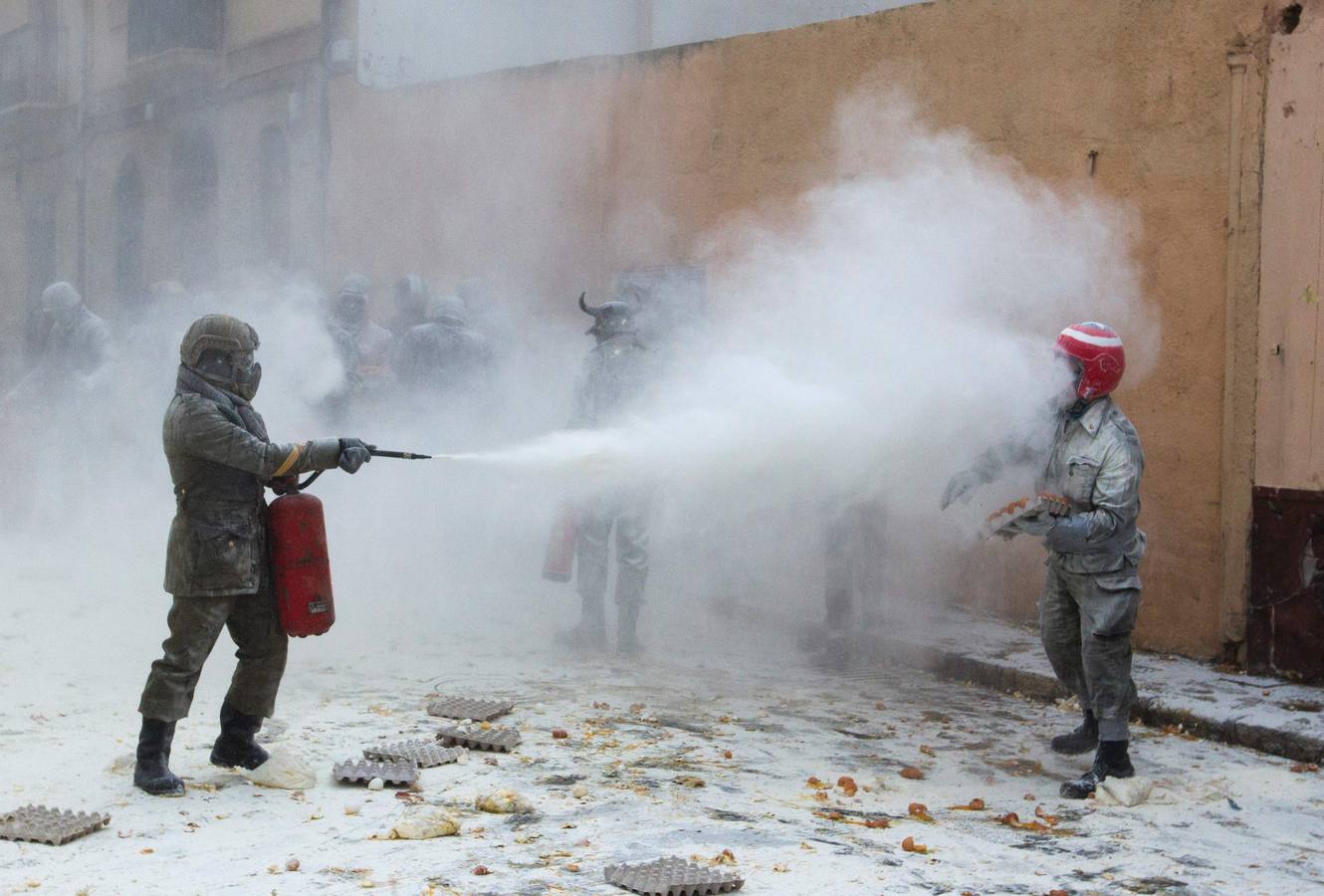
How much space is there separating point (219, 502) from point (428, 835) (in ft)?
4.88

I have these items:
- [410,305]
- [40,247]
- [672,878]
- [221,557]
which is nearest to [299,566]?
[221,557]

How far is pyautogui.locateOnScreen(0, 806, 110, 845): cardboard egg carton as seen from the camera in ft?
13.9

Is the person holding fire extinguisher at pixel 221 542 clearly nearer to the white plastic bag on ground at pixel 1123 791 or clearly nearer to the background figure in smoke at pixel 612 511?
the background figure in smoke at pixel 612 511

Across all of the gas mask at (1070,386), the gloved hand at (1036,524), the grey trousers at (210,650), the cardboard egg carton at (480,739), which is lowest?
the cardboard egg carton at (480,739)

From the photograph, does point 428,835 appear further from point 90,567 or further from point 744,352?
point 90,567

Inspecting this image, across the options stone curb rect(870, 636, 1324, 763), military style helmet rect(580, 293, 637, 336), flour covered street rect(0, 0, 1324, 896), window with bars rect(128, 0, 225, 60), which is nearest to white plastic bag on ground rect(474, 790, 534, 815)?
flour covered street rect(0, 0, 1324, 896)

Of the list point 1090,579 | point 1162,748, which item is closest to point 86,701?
point 1090,579

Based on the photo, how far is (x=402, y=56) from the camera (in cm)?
1497

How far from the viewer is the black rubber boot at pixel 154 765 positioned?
188 inches

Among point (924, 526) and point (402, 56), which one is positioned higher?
point (402, 56)

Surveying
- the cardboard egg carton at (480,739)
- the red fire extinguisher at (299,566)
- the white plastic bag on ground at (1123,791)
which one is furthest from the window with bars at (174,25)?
the white plastic bag on ground at (1123,791)

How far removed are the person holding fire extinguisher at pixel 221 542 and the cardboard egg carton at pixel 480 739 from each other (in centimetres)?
77

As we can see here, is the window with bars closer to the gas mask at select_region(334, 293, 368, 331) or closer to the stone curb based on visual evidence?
the gas mask at select_region(334, 293, 368, 331)

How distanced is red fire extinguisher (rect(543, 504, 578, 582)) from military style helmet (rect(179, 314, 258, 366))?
3.21 meters
